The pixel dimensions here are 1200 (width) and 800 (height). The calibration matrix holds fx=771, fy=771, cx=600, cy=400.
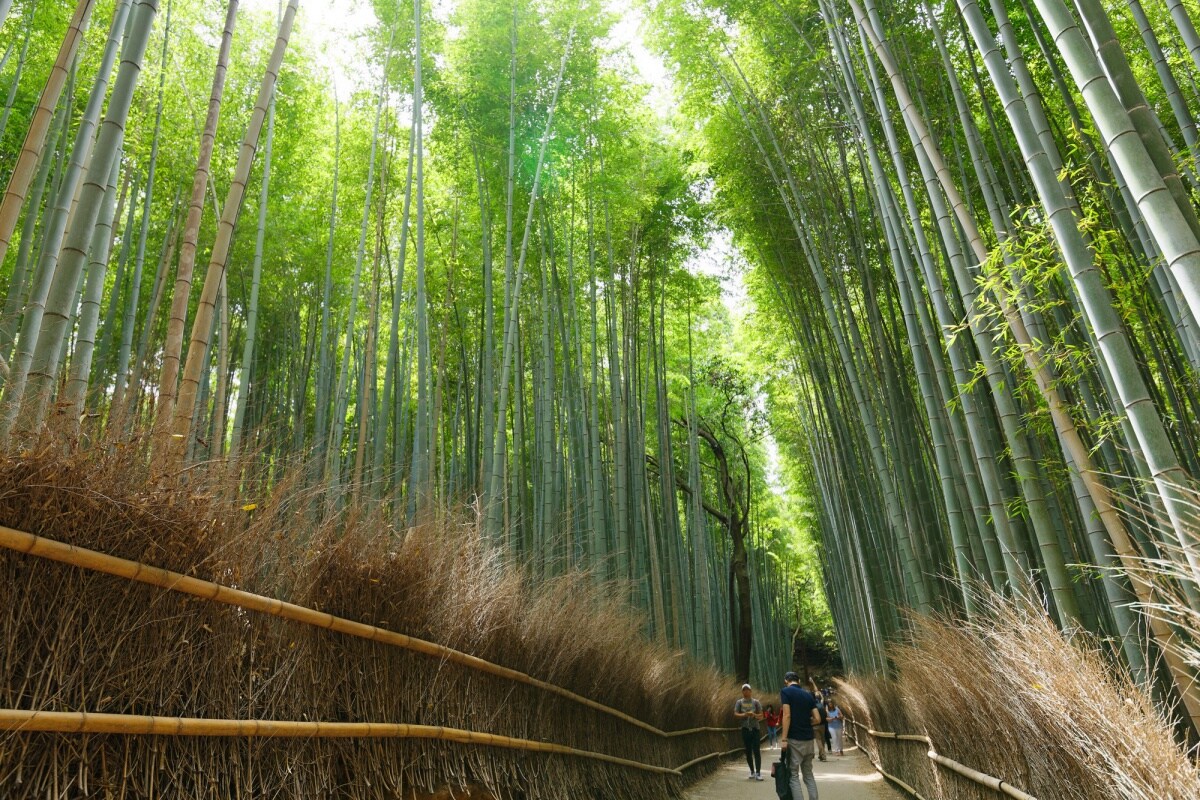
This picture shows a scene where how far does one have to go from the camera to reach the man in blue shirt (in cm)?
407

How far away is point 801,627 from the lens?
20.5m

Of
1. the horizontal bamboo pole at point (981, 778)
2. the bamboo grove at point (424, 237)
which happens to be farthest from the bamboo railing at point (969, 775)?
the bamboo grove at point (424, 237)

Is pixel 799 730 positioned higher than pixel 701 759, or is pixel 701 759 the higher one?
pixel 799 730

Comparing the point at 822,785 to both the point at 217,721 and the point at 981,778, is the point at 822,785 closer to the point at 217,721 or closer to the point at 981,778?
the point at 981,778

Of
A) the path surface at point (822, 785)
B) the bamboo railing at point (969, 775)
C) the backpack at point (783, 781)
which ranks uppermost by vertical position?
the bamboo railing at point (969, 775)

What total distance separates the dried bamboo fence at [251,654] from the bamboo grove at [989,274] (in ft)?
5.97

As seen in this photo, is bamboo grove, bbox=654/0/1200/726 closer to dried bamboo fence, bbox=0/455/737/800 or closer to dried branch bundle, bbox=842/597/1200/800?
dried branch bundle, bbox=842/597/1200/800

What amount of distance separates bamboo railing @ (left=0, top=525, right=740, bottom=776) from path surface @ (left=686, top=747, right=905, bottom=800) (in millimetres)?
3449

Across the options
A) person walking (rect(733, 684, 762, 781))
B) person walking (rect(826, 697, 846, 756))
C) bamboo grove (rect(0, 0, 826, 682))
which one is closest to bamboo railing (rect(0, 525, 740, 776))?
bamboo grove (rect(0, 0, 826, 682))

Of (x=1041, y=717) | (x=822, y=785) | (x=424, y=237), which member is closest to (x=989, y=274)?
(x=1041, y=717)

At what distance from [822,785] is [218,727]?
5.72 metres

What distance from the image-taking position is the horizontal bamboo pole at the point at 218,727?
1271 mm

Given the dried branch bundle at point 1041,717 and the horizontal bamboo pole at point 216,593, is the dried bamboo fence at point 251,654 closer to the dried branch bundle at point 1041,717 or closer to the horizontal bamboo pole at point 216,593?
the horizontal bamboo pole at point 216,593

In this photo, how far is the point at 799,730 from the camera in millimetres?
4105
